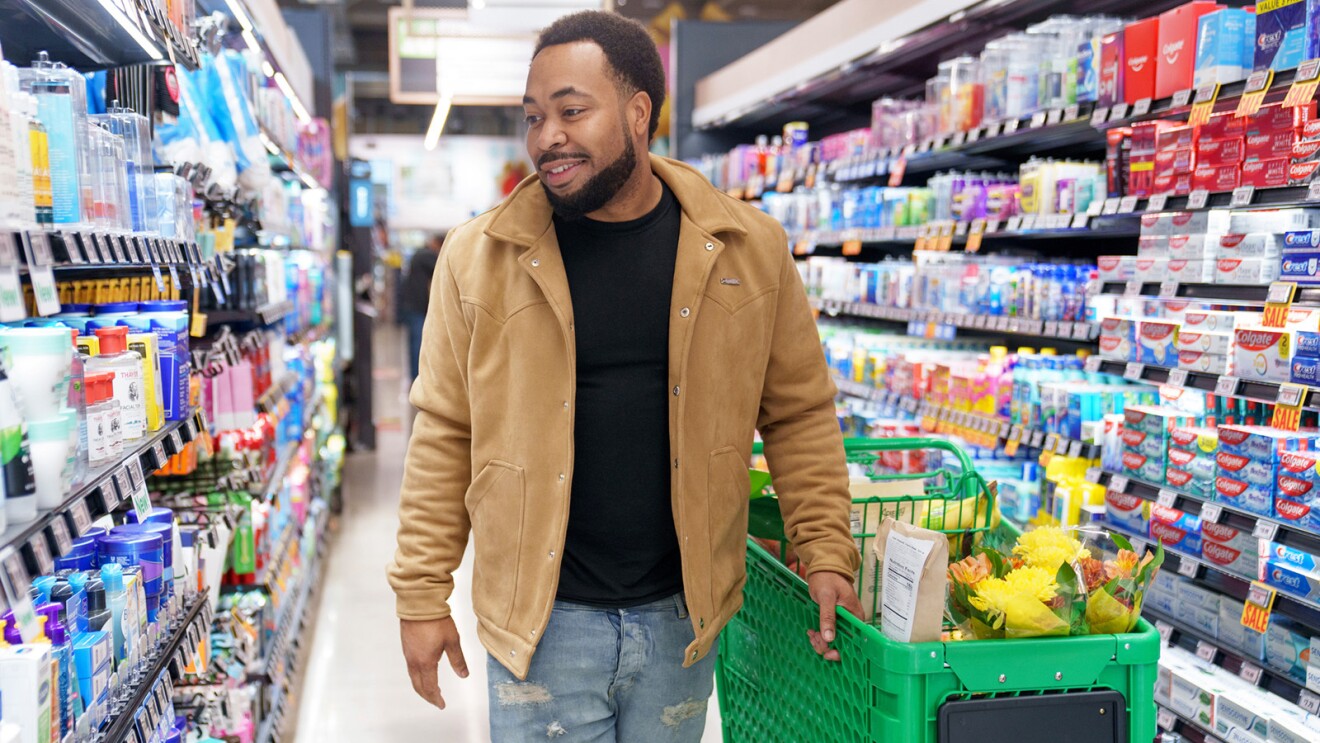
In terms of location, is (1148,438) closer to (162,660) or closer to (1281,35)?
(1281,35)

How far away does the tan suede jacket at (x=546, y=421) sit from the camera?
6.32ft

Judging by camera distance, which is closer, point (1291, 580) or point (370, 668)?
point (1291, 580)

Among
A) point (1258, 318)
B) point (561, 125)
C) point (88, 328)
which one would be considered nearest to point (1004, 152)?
point (1258, 318)

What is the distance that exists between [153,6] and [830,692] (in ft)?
6.11

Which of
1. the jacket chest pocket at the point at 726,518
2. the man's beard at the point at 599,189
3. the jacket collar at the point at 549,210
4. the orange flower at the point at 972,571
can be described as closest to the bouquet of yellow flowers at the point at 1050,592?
the orange flower at the point at 972,571

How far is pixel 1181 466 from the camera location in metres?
3.30

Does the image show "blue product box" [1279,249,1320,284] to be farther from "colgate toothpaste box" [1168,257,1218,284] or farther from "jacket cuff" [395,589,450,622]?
"jacket cuff" [395,589,450,622]

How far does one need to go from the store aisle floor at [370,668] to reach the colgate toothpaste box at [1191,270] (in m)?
2.05

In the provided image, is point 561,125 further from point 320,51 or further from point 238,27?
point 320,51

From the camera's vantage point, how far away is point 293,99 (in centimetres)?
568

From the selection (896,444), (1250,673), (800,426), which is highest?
(800,426)

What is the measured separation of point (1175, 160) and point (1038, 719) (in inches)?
87.1

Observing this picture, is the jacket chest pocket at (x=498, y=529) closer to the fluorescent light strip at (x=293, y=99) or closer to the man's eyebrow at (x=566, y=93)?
the man's eyebrow at (x=566, y=93)

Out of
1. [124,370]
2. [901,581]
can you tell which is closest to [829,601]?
[901,581]
